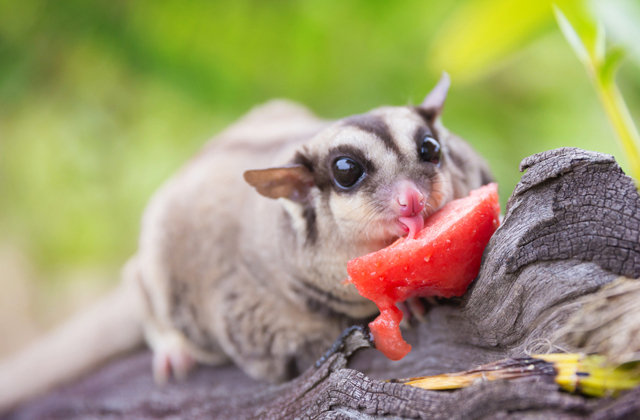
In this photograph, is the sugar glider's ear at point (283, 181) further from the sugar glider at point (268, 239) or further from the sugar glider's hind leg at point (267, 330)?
the sugar glider's hind leg at point (267, 330)

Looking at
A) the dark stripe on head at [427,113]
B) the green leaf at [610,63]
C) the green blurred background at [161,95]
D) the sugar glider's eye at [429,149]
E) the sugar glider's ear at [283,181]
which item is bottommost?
the green leaf at [610,63]

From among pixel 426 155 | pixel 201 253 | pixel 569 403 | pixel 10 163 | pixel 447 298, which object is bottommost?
pixel 569 403

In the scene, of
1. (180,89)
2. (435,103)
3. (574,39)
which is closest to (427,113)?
(435,103)

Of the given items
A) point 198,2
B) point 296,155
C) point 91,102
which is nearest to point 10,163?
point 91,102

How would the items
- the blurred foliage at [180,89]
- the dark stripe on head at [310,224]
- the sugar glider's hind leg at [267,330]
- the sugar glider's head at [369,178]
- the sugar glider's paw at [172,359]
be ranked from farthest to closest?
the blurred foliage at [180,89]
the sugar glider's paw at [172,359]
the sugar glider's hind leg at [267,330]
the dark stripe on head at [310,224]
the sugar glider's head at [369,178]

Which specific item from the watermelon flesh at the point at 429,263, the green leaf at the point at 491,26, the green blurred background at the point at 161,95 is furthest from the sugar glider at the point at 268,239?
the green blurred background at the point at 161,95

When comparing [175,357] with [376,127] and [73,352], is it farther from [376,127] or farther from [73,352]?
[376,127]

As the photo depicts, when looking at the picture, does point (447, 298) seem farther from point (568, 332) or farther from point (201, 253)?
point (201, 253)
